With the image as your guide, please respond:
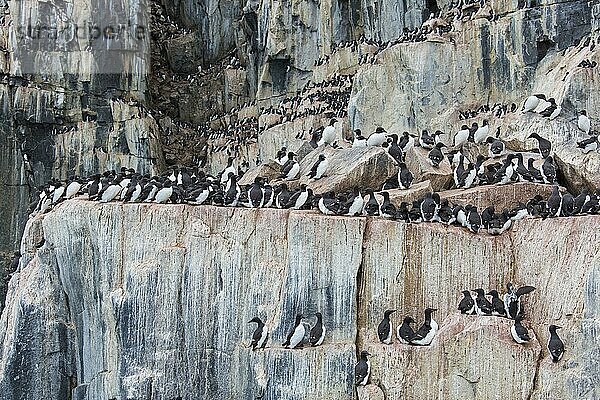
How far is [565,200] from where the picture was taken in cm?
1764

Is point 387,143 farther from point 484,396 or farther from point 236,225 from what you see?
point 484,396

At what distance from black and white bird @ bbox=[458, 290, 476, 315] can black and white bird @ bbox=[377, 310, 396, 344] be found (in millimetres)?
1434

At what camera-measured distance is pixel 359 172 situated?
21.5 m

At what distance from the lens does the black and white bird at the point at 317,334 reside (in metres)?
16.6

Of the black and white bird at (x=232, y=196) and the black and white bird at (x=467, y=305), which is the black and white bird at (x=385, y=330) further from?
the black and white bird at (x=232, y=196)

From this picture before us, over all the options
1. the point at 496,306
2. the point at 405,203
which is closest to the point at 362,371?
the point at 496,306

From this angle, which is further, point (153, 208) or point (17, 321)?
point (17, 321)

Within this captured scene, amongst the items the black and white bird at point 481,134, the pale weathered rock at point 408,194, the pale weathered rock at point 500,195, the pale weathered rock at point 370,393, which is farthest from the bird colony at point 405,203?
the black and white bird at point 481,134

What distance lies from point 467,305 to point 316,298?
3.10 m

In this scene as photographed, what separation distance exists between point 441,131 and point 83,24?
20545mm

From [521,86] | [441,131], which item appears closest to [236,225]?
[441,131]

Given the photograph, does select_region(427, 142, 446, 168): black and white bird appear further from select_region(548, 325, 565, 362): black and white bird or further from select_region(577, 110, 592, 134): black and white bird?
select_region(548, 325, 565, 362): black and white bird

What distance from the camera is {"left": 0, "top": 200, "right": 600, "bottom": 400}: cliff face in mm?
15891

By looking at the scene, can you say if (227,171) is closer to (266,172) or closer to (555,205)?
(266,172)
